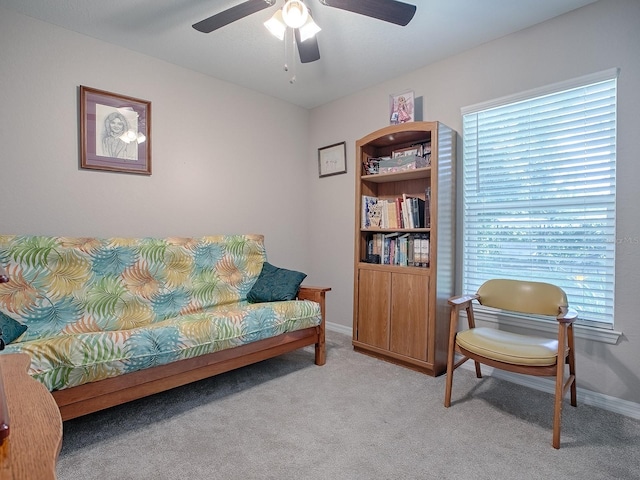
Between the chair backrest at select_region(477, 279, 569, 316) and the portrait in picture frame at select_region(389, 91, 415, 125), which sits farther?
the portrait in picture frame at select_region(389, 91, 415, 125)

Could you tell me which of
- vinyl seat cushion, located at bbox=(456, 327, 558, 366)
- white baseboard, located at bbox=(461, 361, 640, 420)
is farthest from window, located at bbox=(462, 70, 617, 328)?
vinyl seat cushion, located at bbox=(456, 327, 558, 366)

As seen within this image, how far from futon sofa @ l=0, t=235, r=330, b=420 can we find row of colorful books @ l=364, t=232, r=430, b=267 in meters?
0.64

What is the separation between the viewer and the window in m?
2.07

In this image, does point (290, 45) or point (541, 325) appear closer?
point (541, 325)

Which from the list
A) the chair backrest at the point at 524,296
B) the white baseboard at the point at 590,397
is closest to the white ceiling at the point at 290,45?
the chair backrest at the point at 524,296

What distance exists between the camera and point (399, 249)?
2.79 meters

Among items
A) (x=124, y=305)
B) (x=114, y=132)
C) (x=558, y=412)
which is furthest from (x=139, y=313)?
(x=558, y=412)

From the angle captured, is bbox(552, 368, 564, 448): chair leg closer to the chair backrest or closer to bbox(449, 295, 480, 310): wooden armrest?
the chair backrest

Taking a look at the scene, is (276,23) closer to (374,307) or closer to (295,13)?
(295,13)

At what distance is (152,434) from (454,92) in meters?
3.04

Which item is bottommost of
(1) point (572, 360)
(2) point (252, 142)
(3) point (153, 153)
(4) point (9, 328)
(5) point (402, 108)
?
(1) point (572, 360)

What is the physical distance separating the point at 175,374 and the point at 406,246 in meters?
1.85

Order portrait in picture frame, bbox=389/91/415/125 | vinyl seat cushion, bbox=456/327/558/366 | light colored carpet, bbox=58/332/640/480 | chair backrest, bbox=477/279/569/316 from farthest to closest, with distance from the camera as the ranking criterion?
1. portrait in picture frame, bbox=389/91/415/125
2. chair backrest, bbox=477/279/569/316
3. vinyl seat cushion, bbox=456/327/558/366
4. light colored carpet, bbox=58/332/640/480

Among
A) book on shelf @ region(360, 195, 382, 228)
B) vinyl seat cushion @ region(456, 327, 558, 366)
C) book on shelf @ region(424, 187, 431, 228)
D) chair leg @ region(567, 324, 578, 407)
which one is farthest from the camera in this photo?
book on shelf @ region(360, 195, 382, 228)
